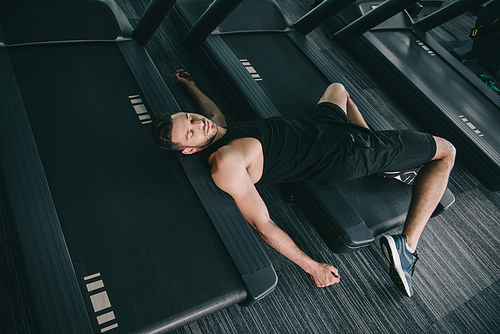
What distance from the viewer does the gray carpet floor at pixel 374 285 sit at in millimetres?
1527

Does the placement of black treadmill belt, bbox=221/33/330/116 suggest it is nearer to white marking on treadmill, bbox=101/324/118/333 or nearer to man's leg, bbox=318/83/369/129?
man's leg, bbox=318/83/369/129

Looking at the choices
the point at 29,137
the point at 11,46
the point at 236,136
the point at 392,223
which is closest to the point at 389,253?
the point at 392,223

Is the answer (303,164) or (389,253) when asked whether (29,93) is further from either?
(389,253)

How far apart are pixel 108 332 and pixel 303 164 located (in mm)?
1092

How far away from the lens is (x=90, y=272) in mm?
1161

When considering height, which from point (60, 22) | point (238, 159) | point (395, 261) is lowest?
point (395, 261)

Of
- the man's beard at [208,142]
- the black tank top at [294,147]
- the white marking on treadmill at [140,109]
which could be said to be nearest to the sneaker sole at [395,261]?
the black tank top at [294,147]

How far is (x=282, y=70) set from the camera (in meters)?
2.28

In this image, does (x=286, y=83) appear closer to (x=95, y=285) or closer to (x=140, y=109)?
(x=140, y=109)

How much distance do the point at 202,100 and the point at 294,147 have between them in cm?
78

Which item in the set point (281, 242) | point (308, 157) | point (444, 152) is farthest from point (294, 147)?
point (444, 152)

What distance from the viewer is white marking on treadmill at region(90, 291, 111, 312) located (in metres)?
1.10

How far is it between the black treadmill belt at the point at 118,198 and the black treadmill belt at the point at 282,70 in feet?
2.82

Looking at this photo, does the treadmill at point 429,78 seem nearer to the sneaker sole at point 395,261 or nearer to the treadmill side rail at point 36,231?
the sneaker sole at point 395,261
